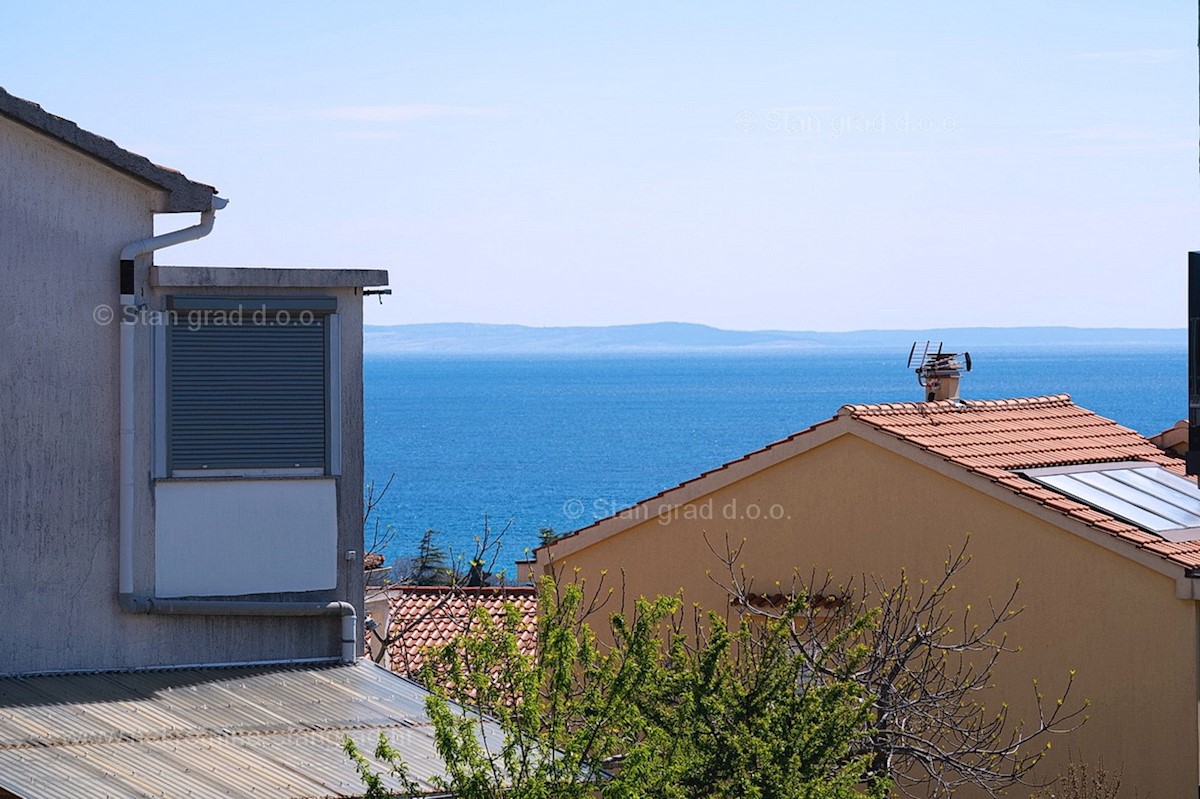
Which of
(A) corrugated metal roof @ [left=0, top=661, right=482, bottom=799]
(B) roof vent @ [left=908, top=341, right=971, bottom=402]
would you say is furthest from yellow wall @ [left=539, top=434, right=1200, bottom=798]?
(A) corrugated metal roof @ [left=0, top=661, right=482, bottom=799]

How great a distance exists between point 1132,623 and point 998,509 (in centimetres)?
175

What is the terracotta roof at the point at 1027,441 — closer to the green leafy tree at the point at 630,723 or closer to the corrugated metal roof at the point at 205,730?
the green leafy tree at the point at 630,723

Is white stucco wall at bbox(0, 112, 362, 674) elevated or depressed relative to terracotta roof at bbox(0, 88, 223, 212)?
depressed

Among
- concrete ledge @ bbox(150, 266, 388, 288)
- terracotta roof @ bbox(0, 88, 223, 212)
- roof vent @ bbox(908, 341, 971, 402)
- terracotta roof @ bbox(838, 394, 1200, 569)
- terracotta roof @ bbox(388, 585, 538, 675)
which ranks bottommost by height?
terracotta roof @ bbox(388, 585, 538, 675)

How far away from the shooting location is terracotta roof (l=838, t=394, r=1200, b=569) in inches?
661

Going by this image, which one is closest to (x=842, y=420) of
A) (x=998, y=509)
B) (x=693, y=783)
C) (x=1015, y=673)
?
(x=998, y=509)

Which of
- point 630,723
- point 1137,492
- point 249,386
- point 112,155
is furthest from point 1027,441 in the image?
point 112,155

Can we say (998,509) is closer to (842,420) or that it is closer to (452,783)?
(842,420)

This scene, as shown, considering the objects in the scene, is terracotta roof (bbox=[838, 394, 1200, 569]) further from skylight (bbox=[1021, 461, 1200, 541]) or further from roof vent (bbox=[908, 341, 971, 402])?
roof vent (bbox=[908, 341, 971, 402])

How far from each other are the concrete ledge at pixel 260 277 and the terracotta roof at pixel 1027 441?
24.4 ft

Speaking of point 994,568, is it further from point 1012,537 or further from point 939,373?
point 939,373

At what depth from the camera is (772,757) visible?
9.90 metres

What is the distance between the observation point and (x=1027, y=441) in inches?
765

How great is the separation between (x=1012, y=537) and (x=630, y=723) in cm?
865
